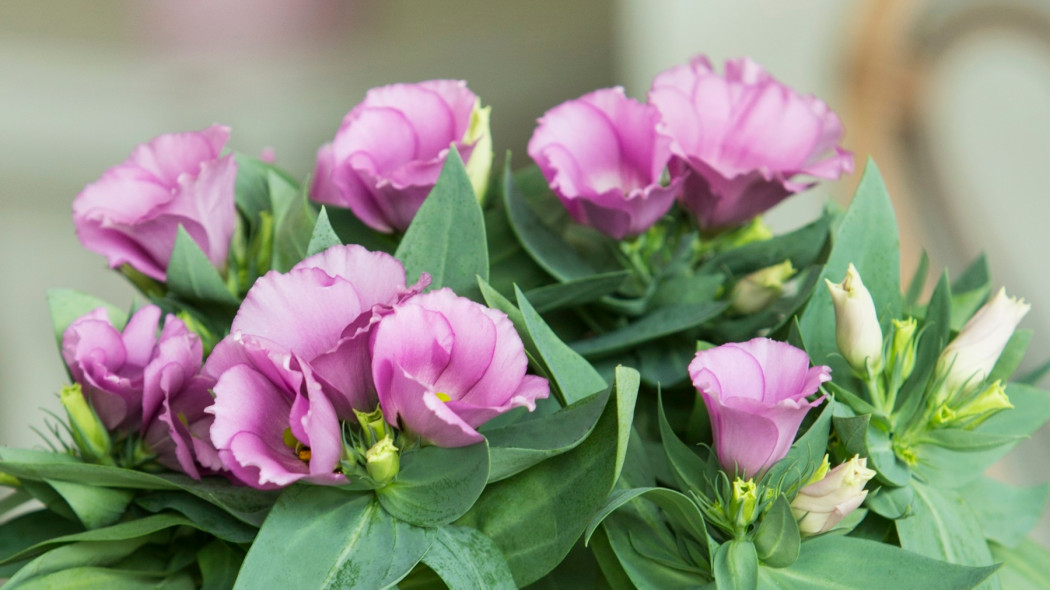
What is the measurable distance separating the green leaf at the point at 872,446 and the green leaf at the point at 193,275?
0.76 feet

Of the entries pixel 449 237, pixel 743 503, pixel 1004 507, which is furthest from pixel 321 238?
pixel 1004 507

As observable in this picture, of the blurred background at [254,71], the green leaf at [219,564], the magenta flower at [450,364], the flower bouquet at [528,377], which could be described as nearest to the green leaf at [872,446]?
the flower bouquet at [528,377]

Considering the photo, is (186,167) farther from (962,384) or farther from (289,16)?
(289,16)

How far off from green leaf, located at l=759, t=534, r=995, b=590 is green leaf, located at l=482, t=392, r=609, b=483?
77 mm

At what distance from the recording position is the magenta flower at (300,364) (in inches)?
10.7

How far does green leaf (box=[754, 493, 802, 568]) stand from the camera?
29 cm

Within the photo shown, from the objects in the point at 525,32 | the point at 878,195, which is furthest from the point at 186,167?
the point at 525,32

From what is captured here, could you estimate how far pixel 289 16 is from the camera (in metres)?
2.29

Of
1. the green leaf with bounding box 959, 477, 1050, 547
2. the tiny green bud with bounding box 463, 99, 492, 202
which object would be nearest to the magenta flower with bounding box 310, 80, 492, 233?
the tiny green bud with bounding box 463, 99, 492, 202

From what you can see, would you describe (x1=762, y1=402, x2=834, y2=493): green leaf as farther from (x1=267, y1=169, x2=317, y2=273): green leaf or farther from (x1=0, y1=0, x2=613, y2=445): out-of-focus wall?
(x1=0, y1=0, x2=613, y2=445): out-of-focus wall

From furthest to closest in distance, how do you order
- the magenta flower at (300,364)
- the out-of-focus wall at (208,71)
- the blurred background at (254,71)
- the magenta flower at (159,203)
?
the out-of-focus wall at (208,71)
the blurred background at (254,71)
the magenta flower at (159,203)
the magenta flower at (300,364)

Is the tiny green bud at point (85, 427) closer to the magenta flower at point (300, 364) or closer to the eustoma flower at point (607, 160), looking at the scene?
the magenta flower at point (300, 364)

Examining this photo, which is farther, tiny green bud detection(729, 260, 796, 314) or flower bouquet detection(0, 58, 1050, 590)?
tiny green bud detection(729, 260, 796, 314)

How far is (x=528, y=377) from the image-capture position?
0.29m
